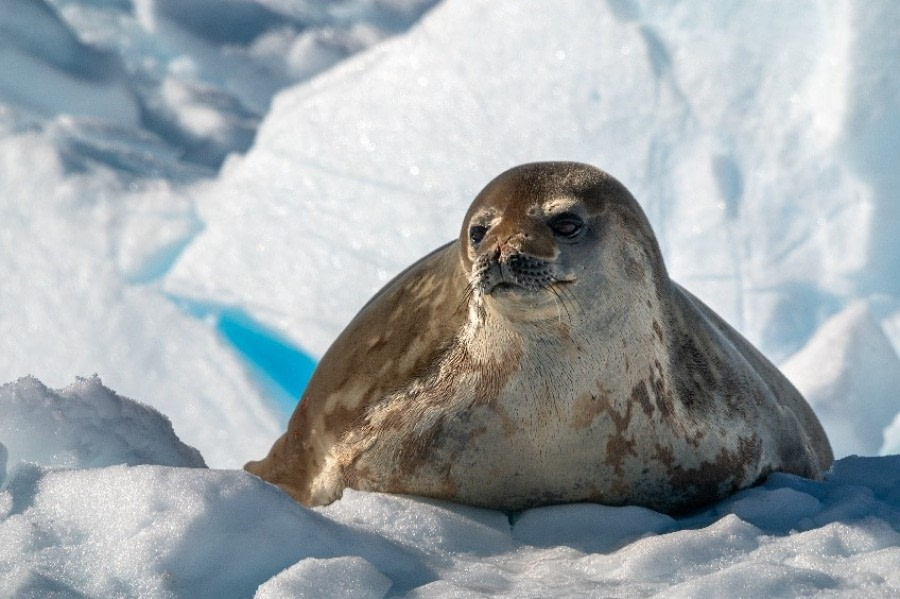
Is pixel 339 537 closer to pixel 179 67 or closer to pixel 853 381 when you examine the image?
pixel 853 381

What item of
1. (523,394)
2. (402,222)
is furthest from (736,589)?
(402,222)

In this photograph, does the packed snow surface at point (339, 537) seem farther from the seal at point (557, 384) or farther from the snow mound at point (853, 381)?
the snow mound at point (853, 381)

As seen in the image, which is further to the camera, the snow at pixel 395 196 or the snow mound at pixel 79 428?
the snow at pixel 395 196

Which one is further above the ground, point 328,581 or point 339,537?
point 339,537

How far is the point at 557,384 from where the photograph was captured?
2.73 metres

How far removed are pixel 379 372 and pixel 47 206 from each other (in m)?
7.06

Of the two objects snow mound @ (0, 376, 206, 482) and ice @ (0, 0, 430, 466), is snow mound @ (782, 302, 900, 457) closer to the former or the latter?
ice @ (0, 0, 430, 466)

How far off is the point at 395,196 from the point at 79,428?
215 inches

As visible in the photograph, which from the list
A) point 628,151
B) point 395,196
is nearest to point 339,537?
point 628,151

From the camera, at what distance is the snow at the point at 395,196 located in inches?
104

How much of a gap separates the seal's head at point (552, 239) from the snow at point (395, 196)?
24.3 inches

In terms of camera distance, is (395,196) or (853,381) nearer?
(853,381)

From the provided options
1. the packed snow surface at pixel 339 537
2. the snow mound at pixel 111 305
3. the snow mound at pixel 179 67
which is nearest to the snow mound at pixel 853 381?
the packed snow surface at pixel 339 537

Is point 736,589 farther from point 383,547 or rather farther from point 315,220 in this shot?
point 315,220
